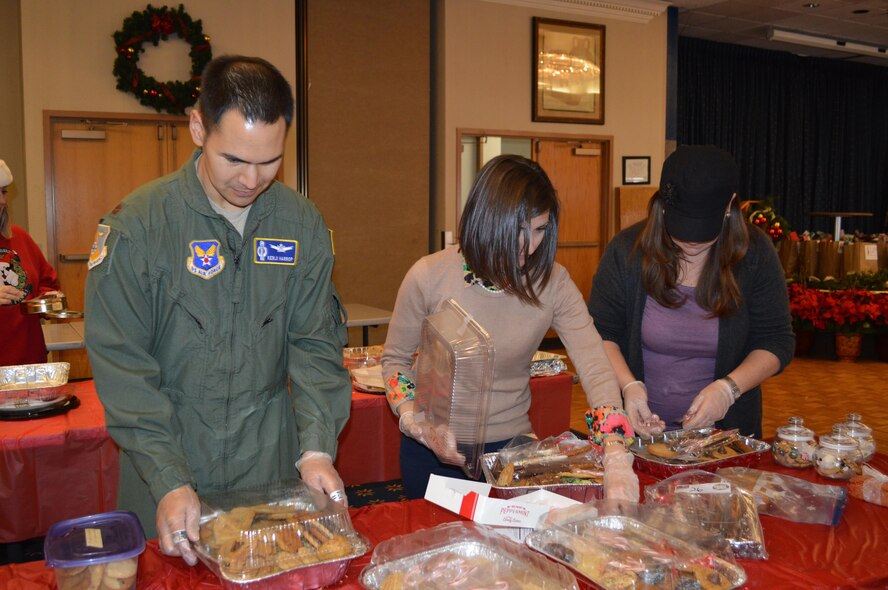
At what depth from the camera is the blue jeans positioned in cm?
179

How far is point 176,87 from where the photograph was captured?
562cm

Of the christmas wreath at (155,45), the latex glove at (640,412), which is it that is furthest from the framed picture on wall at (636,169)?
the latex glove at (640,412)

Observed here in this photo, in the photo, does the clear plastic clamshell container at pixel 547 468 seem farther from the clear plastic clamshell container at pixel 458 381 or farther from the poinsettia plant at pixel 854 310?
the poinsettia plant at pixel 854 310

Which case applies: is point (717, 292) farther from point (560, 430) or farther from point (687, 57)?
point (687, 57)

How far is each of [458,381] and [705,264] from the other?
90 centimetres

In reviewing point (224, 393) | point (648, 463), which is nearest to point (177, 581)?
point (224, 393)

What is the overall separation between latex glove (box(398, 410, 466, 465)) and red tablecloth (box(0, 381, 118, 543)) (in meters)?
1.28

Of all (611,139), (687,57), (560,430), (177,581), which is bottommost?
(560,430)

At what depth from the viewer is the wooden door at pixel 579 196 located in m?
7.36

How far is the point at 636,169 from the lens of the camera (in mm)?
7707

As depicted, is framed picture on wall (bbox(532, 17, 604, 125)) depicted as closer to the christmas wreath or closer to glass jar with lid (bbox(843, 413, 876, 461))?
the christmas wreath

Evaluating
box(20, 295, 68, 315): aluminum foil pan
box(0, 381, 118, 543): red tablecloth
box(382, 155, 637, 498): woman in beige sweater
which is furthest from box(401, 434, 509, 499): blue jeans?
box(20, 295, 68, 315): aluminum foil pan

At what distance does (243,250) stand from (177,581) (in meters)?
0.57

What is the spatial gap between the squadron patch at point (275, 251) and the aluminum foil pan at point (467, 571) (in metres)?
0.58
